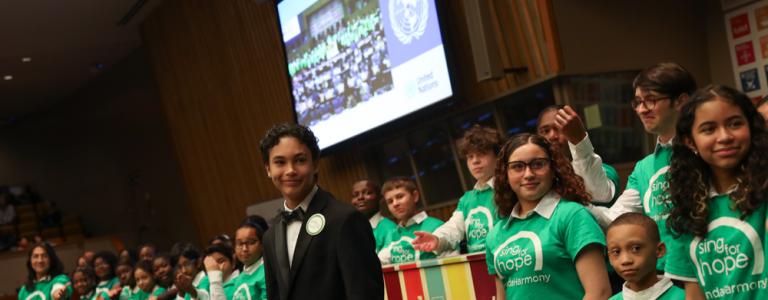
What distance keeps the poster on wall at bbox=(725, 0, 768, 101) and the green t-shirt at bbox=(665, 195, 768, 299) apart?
4773 millimetres

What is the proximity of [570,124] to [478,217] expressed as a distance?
5.28ft

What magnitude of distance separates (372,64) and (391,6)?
605mm

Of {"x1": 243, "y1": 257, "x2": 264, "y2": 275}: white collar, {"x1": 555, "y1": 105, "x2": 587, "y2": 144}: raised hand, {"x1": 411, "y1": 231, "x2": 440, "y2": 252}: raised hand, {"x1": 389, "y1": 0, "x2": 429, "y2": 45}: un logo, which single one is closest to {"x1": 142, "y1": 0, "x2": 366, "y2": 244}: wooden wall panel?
{"x1": 389, "y1": 0, "x2": 429, "y2": 45}: un logo

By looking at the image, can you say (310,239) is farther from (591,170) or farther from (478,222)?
(478,222)

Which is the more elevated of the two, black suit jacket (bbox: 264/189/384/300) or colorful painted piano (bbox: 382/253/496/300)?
black suit jacket (bbox: 264/189/384/300)

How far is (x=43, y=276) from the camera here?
26.2ft

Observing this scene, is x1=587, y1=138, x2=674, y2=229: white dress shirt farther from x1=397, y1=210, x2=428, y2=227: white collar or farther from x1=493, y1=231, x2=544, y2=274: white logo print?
x1=397, y1=210, x2=428, y2=227: white collar

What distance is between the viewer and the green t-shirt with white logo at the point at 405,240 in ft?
18.3

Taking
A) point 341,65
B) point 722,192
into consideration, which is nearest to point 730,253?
point 722,192

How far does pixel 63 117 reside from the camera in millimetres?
21016

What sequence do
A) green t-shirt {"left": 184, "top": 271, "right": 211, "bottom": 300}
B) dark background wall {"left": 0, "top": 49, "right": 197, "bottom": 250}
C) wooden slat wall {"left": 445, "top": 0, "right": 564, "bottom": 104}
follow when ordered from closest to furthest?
green t-shirt {"left": 184, "top": 271, "right": 211, "bottom": 300} → wooden slat wall {"left": 445, "top": 0, "right": 564, "bottom": 104} → dark background wall {"left": 0, "top": 49, "right": 197, "bottom": 250}

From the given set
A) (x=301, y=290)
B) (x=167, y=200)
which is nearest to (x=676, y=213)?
(x=301, y=290)

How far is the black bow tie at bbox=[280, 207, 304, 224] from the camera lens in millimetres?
3074

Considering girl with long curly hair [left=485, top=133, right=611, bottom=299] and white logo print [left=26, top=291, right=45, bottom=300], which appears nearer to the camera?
girl with long curly hair [left=485, top=133, right=611, bottom=299]
